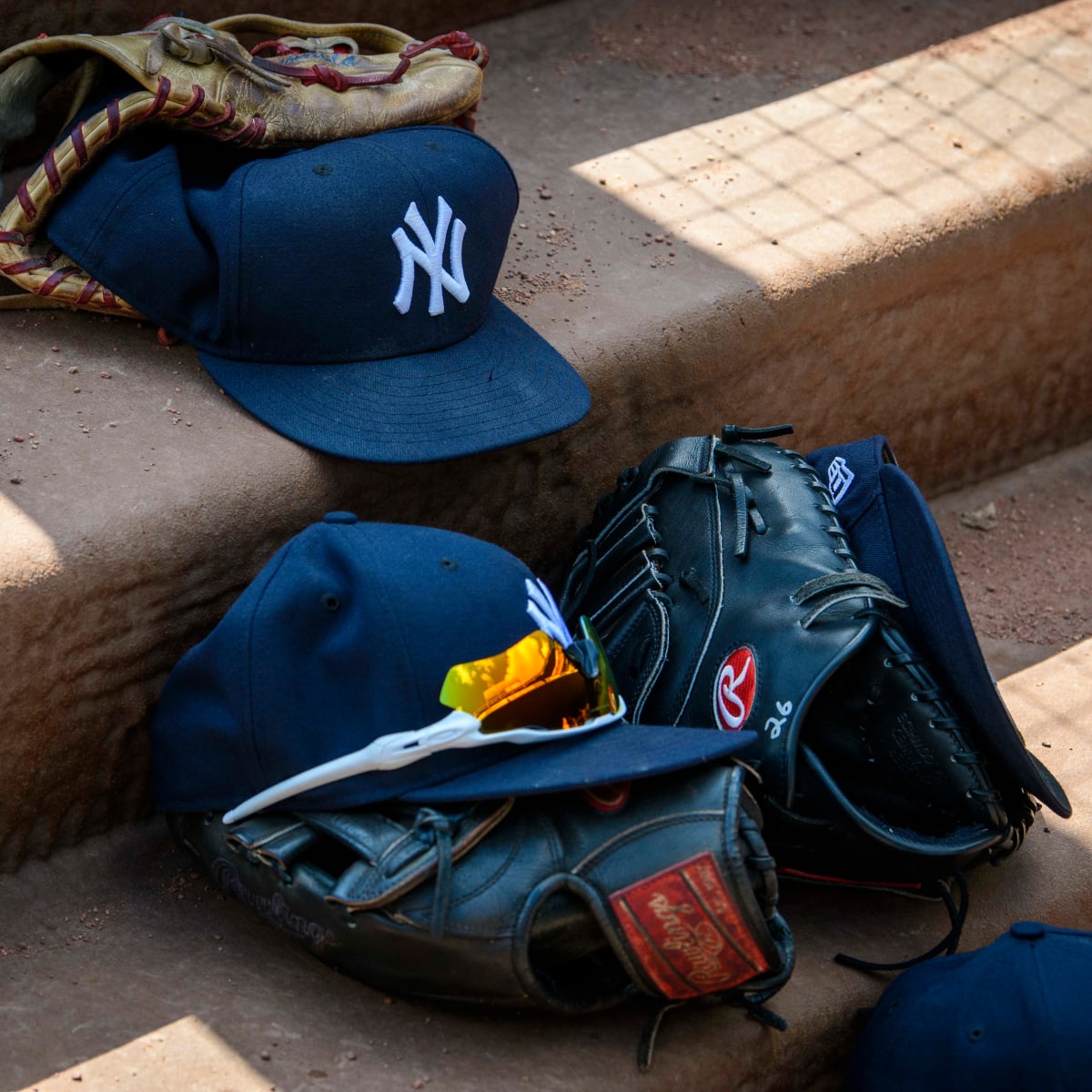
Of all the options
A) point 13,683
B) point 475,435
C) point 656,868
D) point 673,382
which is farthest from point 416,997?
point 673,382

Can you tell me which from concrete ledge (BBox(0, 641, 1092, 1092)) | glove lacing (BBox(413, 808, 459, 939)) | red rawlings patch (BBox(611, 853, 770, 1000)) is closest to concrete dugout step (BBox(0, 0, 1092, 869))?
concrete ledge (BBox(0, 641, 1092, 1092))

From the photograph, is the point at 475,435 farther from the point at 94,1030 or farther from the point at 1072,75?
the point at 1072,75

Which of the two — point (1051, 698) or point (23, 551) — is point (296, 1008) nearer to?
point (23, 551)

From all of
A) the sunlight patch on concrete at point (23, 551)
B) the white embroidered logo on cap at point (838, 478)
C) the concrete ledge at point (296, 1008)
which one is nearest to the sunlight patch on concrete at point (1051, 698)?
the concrete ledge at point (296, 1008)

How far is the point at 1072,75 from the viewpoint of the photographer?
2912mm

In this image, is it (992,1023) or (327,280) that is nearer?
(992,1023)

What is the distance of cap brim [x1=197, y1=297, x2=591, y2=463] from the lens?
1710 mm

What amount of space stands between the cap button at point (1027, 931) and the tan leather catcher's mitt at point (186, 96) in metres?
1.30

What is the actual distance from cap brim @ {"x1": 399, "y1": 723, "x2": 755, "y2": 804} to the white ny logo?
65 cm

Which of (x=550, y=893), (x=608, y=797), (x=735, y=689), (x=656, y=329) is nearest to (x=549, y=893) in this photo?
(x=550, y=893)

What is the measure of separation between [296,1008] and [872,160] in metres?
1.86

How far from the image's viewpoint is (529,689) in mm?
1436

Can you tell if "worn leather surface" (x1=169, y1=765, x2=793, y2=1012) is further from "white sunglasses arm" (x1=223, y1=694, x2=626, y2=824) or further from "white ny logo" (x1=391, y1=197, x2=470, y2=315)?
"white ny logo" (x1=391, y1=197, x2=470, y2=315)

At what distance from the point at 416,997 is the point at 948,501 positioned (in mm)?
1633
